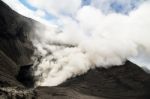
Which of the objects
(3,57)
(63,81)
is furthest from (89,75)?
(3,57)

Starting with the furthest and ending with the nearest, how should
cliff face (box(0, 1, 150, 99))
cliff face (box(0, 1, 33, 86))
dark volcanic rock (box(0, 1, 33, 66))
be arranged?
dark volcanic rock (box(0, 1, 33, 66)) < cliff face (box(0, 1, 33, 86)) < cliff face (box(0, 1, 150, 99))

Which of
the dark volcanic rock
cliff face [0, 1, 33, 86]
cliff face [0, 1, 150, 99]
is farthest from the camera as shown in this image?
the dark volcanic rock

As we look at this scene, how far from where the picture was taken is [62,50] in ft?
356

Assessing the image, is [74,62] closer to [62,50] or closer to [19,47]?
[62,50]

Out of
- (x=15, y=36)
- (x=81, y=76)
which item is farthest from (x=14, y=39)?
(x=81, y=76)

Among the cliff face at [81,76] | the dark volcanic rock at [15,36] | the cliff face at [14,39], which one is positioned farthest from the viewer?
the dark volcanic rock at [15,36]

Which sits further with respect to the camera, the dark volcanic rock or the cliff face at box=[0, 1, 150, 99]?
the dark volcanic rock

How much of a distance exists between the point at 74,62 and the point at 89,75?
A: 20.2ft

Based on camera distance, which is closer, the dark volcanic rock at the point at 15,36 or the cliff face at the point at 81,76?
the cliff face at the point at 81,76

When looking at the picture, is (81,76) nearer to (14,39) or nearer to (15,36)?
(14,39)

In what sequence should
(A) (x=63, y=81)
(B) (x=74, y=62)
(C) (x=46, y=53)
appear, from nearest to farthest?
(A) (x=63, y=81)
(B) (x=74, y=62)
(C) (x=46, y=53)

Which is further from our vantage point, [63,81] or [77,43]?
[77,43]

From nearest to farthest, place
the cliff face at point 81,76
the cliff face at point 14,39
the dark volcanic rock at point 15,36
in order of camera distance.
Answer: the cliff face at point 81,76
the cliff face at point 14,39
the dark volcanic rock at point 15,36

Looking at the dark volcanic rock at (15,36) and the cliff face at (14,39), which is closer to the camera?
the cliff face at (14,39)
